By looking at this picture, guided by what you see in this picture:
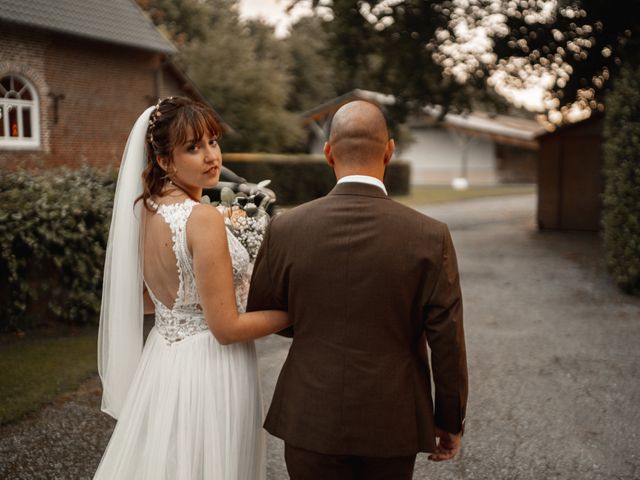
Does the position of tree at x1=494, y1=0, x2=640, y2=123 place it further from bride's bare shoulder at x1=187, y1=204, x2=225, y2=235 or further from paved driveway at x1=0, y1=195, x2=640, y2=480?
bride's bare shoulder at x1=187, y1=204, x2=225, y2=235

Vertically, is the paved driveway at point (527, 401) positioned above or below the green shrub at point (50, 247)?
below

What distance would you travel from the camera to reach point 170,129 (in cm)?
267

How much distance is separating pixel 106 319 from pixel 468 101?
708 inches

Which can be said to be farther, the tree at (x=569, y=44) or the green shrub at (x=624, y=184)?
the tree at (x=569, y=44)

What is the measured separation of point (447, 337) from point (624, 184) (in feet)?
28.9

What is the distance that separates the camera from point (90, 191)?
27.3ft

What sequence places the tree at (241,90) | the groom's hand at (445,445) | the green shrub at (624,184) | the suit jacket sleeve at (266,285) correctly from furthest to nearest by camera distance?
the tree at (241,90), the green shrub at (624,184), the groom's hand at (445,445), the suit jacket sleeve at (266,285)

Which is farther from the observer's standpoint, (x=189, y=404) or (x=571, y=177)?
(x=571, y=177)

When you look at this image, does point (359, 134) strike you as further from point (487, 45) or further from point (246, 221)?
point (487, 45)

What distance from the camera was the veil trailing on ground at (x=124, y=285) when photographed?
2928 mm

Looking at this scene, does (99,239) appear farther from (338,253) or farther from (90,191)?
(338,253)

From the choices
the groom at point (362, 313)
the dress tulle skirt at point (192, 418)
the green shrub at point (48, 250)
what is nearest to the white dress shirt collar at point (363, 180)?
the groom at point (362, 313)

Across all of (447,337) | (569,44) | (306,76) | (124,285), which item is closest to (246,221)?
(124,285)

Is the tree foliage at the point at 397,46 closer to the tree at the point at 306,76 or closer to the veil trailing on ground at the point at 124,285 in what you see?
the veil trailing on ground at the point at 124,285
